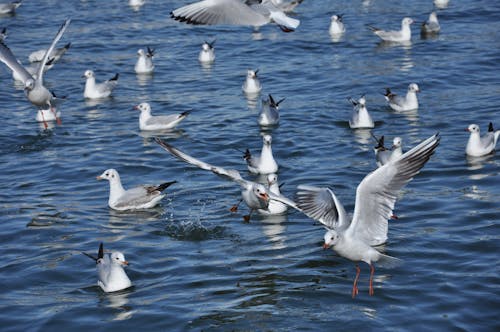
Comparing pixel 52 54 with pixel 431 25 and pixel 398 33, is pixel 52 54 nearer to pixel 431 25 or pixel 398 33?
pixel 398 33

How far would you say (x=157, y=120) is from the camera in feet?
64.0

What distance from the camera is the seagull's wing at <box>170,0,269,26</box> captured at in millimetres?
13422

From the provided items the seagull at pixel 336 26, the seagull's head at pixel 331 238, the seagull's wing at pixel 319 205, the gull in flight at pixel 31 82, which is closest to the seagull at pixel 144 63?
the gull in flight at pixel 31 82

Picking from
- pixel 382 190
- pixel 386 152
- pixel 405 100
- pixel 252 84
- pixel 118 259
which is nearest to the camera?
pixel 382 190

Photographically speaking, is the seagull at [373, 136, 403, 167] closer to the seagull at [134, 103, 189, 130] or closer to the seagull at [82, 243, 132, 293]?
the seagull at [134, 103, 189, 130]

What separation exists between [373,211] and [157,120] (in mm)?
8872

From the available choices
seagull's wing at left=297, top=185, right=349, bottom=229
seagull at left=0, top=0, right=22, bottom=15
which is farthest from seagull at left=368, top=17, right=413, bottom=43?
seagull's wing at left=297, top=185, right=349, bottom=229

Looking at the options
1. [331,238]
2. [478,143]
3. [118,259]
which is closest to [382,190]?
[331,238]

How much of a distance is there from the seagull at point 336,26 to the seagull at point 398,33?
1.08 m

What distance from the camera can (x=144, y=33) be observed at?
29.2m

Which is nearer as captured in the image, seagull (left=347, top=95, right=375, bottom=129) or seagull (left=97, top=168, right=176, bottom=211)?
seagull (left=97, top=168, right=176, bottom=211)

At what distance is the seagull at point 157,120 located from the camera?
19.5 metres

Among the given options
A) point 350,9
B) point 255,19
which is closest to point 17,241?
point 255,19

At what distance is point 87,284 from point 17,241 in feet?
6.94
